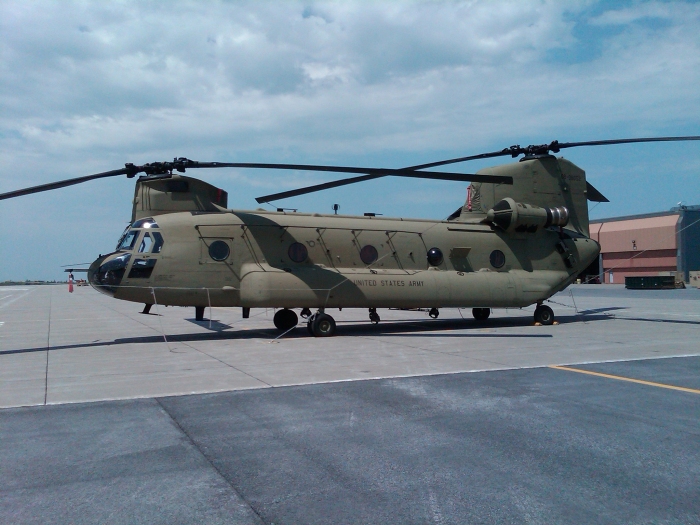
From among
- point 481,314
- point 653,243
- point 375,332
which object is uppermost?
point 653,243

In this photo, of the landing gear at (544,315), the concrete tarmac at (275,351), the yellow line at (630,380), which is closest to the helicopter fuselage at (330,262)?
the landing gear at (544,315)

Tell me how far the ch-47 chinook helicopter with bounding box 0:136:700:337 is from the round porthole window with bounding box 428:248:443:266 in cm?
3

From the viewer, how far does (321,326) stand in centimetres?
1448

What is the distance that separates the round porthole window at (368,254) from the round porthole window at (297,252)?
1.61 m

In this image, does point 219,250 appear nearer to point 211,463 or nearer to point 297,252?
point 297,252

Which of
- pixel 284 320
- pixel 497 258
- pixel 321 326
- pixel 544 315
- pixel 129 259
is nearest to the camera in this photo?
pixel 129 259

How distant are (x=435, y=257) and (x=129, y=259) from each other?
26.6 feet

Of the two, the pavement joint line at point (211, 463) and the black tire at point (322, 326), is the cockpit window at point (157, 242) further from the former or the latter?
the pavement joint line at point (211, 463)

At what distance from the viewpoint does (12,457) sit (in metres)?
5.12

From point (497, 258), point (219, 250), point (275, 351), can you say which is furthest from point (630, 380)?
point (219, 250)

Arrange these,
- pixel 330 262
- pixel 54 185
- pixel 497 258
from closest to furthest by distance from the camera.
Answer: pixel 54 185, pixel 330 262, pixel 497 258

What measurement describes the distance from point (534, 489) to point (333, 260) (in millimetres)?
11090

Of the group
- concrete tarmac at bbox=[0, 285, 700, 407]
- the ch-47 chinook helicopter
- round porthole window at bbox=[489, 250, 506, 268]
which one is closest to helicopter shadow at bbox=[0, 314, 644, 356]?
concrete tarmac at bbox=[0, 285, 700, 407]

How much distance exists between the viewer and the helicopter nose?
13.1 metres
